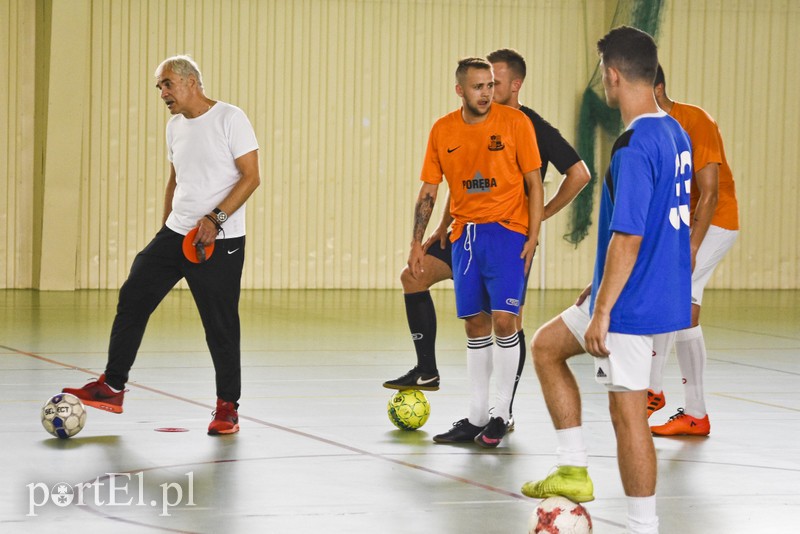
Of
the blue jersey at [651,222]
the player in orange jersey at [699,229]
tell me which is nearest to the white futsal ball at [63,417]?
the player in orange jersey at [699,229]

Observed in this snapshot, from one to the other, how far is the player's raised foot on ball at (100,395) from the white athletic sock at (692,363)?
3.23 meters

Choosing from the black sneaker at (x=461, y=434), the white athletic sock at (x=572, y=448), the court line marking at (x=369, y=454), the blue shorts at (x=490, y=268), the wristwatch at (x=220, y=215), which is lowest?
the court line marking at (x=369, y=454)

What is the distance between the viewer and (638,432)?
4.15 m

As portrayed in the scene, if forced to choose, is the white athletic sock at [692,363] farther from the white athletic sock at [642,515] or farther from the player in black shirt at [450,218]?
the white athletic sock at [642,515]

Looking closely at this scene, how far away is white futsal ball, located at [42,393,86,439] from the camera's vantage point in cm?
614

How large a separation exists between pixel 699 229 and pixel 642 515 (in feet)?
8.87

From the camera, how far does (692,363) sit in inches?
270

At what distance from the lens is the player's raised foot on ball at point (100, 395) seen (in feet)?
21.6

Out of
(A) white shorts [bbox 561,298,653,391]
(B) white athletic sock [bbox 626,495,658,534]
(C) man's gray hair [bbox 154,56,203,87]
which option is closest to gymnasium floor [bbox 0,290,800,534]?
(B) white athletic sock [bbox 626,495,658,534]

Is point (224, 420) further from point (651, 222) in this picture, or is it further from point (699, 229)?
point (651, 222)

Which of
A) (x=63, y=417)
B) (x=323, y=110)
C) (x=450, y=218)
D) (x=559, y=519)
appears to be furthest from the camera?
(x=323, y=110)

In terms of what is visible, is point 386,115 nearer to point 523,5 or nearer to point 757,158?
point 523,5
